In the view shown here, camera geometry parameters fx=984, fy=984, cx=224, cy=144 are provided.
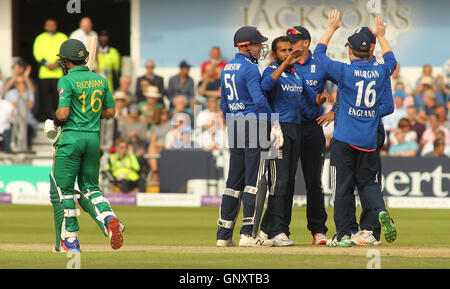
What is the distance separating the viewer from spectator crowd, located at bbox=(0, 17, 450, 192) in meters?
19.1

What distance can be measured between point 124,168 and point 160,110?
1.86 metres

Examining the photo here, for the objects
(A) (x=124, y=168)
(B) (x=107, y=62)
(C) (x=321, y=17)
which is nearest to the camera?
(A) (x=124, y=168)

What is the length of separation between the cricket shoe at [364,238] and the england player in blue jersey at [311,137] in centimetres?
32

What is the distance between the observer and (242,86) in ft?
32.2

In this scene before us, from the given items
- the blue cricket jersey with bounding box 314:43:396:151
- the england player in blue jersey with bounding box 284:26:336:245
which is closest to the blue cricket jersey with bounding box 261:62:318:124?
the england player in blue jersey with bounding box 284:26:336:245

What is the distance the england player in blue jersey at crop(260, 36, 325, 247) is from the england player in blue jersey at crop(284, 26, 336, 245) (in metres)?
0.14

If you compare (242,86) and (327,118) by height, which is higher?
(242,86)

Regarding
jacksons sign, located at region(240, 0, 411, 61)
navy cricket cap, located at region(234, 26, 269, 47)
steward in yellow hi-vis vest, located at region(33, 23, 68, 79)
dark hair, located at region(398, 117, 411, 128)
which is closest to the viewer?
navy cricket cap, located at region(234, 26, 269, 47)

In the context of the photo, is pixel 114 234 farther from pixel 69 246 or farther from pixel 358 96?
pixel 358 96

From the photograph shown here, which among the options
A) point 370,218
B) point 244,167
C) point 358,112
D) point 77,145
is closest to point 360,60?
point 358,112

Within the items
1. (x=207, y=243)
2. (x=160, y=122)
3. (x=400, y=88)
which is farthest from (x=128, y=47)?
(x=207, y=243)

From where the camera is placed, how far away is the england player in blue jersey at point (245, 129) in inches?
384

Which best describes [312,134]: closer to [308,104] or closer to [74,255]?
[308,104]

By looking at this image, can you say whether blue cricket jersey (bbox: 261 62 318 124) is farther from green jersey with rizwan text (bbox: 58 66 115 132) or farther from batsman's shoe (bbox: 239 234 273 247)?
green jersey with rizwan text (bbox: 58 66 115 132)
